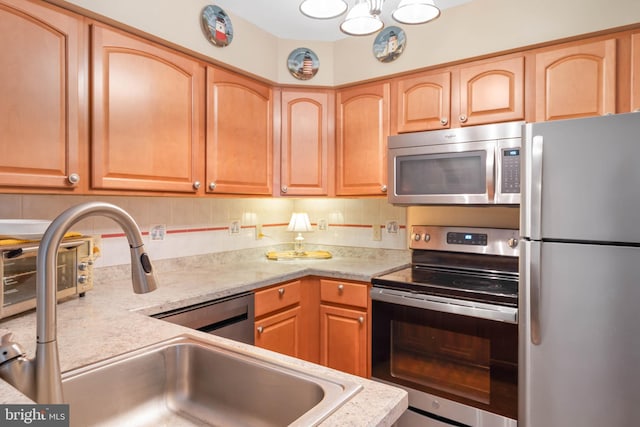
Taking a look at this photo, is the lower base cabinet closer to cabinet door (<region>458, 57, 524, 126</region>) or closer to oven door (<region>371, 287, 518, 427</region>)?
oven door (<region>371, 287, 518, 427</region>)

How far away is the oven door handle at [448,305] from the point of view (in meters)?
1.66

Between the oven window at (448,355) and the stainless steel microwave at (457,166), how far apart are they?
59 centimetres

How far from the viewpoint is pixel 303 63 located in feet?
7.95

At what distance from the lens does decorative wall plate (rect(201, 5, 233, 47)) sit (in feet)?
6.40

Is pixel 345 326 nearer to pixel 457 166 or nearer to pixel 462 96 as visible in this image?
pixel 457 166

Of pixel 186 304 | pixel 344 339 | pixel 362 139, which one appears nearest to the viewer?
pixel 186 304

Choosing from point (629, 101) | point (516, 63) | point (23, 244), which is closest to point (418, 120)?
point (516, 63)

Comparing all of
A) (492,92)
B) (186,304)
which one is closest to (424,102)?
(492,92)

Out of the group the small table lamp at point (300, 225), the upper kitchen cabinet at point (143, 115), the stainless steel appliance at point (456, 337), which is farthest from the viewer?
the small table lamp at point (300, 225)

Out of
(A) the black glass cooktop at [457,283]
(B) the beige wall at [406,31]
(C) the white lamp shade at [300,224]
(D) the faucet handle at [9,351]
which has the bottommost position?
(A) the black glass cooktop at [457,283]

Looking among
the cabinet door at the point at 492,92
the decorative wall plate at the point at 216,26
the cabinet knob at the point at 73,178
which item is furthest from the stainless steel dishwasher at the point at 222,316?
the cabinet door at the point at 492,92

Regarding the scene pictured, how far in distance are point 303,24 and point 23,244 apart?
1775 mm

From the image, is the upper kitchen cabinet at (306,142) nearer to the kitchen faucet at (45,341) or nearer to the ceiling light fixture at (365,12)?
the ceiling light fixture at (365,12)

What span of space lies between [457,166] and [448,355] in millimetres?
925
